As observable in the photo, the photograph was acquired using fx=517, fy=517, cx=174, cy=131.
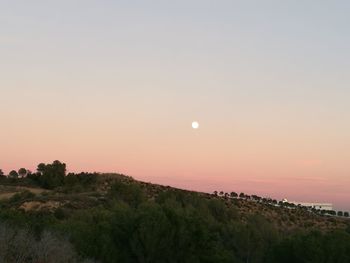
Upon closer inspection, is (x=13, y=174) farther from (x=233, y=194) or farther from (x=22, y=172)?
(x=233, y=194)

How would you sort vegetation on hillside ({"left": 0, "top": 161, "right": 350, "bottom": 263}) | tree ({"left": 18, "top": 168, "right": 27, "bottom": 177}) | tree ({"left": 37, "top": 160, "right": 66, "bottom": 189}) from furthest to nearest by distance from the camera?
tree ({"left": 18, "top": 168, "right": 27, "bottom": 177}), tree ({"left": 37, "top": 160, "right": 66, "bottom": 189}), vegetation on hillside ({"left": 0, "top": 161, "right": 350, "bottom": 263})

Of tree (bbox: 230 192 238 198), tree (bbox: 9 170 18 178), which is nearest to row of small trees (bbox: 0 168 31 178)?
tree (bbox: 9 170 18 178)

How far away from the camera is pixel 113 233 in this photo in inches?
1187

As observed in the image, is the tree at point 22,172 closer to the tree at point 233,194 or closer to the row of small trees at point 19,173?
the row of small trees at point 19,173

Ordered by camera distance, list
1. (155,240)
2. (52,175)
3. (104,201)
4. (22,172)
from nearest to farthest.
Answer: (155,240) < (104,201) < (52,175) < (22,172)

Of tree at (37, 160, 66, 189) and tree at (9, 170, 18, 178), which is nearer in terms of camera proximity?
tree at (37, 160, 66, 189)

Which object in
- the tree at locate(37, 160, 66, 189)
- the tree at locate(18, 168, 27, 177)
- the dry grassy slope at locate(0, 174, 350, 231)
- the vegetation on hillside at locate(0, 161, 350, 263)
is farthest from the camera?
the tree at locate(18, 168, 27, 177)

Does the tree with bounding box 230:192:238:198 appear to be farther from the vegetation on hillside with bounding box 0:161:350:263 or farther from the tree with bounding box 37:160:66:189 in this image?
the vegetation on hillside with bounding box 0:161:350:263

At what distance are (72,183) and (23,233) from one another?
81891 mm

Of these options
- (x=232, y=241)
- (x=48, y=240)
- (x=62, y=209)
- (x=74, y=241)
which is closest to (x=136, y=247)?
(x=74, y=241)

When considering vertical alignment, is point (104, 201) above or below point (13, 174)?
below

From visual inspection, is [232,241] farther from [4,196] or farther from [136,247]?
[4,196]

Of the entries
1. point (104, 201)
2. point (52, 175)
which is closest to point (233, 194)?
point (52, 175)

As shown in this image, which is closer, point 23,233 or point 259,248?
point 23,233
